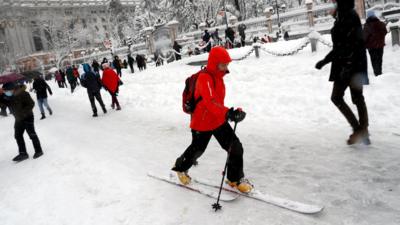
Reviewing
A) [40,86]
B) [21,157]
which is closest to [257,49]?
[40,86]

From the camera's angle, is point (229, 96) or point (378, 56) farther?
point (229, 96)

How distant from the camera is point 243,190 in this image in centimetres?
402

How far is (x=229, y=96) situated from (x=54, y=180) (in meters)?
5.52

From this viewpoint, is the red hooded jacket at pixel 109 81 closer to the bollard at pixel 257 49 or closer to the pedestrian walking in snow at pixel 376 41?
the bollard at pixel 257 49

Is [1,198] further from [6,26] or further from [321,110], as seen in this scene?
[6,26]

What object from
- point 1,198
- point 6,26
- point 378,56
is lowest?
point 1,198

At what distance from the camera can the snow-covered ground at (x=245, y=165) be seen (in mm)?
3775

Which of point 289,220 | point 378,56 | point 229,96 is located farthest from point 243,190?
point 378,56

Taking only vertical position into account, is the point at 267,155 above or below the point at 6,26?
below

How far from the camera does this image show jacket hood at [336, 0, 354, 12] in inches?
178

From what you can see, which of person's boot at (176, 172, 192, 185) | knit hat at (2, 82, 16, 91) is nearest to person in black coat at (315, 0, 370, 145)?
person's boot at (176, 172, 192, 185)

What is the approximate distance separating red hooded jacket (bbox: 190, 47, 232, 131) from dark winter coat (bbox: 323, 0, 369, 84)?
187 cm

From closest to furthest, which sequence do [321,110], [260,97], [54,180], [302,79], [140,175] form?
[140,175] → [54,180] → [321,110] → [260,97] → [302,79]

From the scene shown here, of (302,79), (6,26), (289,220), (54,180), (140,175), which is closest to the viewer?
(289,220)
